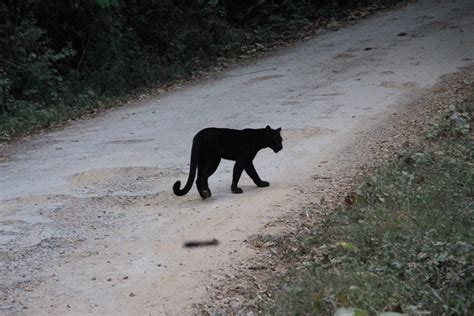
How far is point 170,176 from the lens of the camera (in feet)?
31.0

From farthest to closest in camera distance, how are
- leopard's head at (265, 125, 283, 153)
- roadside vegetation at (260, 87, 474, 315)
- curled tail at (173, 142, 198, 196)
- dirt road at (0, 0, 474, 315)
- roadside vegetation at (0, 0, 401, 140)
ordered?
roadside vegetation at (0, 0, 401, 140) → leopard's head at (265, 125, 283, 153) → curled tail at (173, 142, 198, 196) → dirt road at (0, 0, 474, 315) → roadside vegetation at (260, 87, 474, 315)

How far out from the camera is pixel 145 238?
707 centimetres

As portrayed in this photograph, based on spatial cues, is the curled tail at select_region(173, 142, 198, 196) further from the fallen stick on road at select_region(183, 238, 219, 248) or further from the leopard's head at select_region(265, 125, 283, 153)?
the fallen stick on road at select_region(183, 238, 219, 248)

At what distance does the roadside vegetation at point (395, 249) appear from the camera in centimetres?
477

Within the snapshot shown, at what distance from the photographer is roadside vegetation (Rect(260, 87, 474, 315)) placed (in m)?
4.77

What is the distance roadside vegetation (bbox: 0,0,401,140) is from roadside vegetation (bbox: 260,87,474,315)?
7.96 meters

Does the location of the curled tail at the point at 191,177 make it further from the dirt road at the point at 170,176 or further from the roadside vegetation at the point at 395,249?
the roadside vegetation at the point at 395,249

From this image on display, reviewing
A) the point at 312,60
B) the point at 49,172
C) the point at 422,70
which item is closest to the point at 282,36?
the point at 312,60

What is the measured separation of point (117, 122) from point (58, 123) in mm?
1243

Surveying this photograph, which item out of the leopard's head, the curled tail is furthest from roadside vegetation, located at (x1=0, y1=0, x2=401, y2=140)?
the leopard's head

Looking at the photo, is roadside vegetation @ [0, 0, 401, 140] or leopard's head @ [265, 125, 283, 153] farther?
roadside vegetation @ [0, 0, 401, 140]

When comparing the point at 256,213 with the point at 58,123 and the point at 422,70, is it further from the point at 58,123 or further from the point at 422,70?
the point at 422,70

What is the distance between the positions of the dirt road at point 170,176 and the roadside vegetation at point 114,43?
1.36 m

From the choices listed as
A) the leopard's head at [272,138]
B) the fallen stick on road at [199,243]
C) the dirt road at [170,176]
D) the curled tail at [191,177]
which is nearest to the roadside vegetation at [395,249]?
the fallen stick on road at [199,243]
